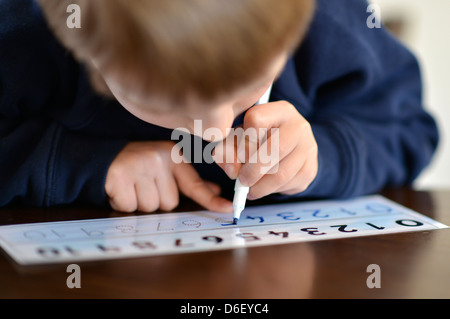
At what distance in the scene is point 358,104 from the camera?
27.6 inches

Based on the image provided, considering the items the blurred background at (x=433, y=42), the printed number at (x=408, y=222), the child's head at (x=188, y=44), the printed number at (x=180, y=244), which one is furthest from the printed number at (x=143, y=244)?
the blurred background at (x=433, y=42)

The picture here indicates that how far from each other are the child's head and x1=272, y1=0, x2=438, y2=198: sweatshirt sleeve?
10.8 inches

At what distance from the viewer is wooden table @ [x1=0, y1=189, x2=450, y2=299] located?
1.05ft

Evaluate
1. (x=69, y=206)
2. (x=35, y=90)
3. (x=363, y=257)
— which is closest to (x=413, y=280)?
(x=363, y=257)

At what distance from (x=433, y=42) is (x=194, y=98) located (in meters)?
1.70

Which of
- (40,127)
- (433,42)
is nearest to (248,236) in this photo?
(40,127)

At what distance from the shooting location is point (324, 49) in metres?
0.63

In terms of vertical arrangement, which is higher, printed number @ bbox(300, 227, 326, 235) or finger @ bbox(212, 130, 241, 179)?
finger @ bbox(212, 130, 241, 179)

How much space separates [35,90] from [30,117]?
4cm

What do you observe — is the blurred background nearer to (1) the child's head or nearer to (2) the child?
(2) the child

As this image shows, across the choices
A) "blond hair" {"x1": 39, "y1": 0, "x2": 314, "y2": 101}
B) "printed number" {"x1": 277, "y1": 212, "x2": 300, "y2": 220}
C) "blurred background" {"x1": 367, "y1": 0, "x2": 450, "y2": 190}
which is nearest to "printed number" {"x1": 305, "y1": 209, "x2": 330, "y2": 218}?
"printed number" {"x1": 277, "y1": 212, "x2": 300, "y2": 220}

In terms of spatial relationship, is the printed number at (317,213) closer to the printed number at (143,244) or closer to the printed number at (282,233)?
the printed number at (282,233)

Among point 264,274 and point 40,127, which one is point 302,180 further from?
point 40,127

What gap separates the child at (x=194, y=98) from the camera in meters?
0.28
